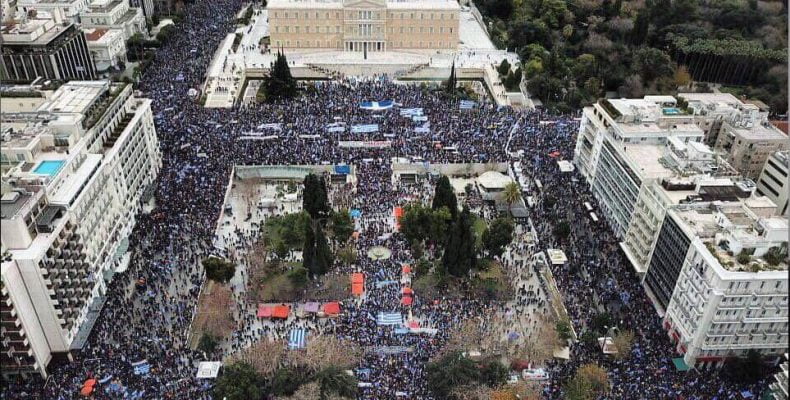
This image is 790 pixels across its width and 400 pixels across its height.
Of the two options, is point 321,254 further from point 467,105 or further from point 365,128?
point 467,105

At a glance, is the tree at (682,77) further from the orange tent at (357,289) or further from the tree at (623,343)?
the orange tent at (357,289)

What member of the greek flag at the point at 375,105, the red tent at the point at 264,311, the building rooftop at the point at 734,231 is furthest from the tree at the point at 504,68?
the red tent at the point at 264,311

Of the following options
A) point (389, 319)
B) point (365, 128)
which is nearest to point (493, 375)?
point (389, 319)

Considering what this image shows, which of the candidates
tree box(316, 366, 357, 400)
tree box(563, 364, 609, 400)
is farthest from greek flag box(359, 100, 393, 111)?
tree box(563, 364, 609, 400)

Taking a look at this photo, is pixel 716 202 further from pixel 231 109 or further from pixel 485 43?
pixel 485 43

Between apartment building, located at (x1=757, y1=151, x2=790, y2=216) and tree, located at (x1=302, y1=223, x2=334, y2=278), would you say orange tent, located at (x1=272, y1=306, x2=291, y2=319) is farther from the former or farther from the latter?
apartment building, located at (x1=757, y1=151, x2=790, y2=216)

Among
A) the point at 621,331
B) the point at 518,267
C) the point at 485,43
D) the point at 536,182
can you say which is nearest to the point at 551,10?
the point at 485,43
